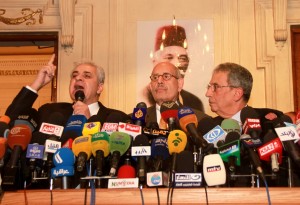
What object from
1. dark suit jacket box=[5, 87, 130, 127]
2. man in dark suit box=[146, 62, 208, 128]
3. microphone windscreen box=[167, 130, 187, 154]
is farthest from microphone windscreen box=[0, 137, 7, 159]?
man in dark suit box=[146, 62, 208, 128]

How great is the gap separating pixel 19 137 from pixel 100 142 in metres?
0.36

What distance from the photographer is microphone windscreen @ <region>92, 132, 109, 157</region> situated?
251 cm

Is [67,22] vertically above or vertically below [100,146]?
above

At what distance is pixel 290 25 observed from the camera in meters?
5.72

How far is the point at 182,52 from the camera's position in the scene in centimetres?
570

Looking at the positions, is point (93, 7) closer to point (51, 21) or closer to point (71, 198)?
point (51, 21)

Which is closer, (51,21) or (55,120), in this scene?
(55,120)

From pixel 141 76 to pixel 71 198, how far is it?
11.3 ft

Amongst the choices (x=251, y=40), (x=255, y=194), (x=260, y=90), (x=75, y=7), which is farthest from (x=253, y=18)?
(x=255, y=194)

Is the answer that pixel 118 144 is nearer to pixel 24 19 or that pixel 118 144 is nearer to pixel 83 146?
pixel 83 146

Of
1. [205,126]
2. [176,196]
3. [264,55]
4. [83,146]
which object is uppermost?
[264,55]

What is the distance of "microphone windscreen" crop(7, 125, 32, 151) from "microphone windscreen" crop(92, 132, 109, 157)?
0.31 m

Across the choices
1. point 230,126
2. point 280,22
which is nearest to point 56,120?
point 230,126

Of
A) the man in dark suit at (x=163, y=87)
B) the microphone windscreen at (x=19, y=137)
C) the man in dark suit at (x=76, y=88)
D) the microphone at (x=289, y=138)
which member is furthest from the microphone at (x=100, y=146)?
the man in dark suit at (x=163, y=87)
